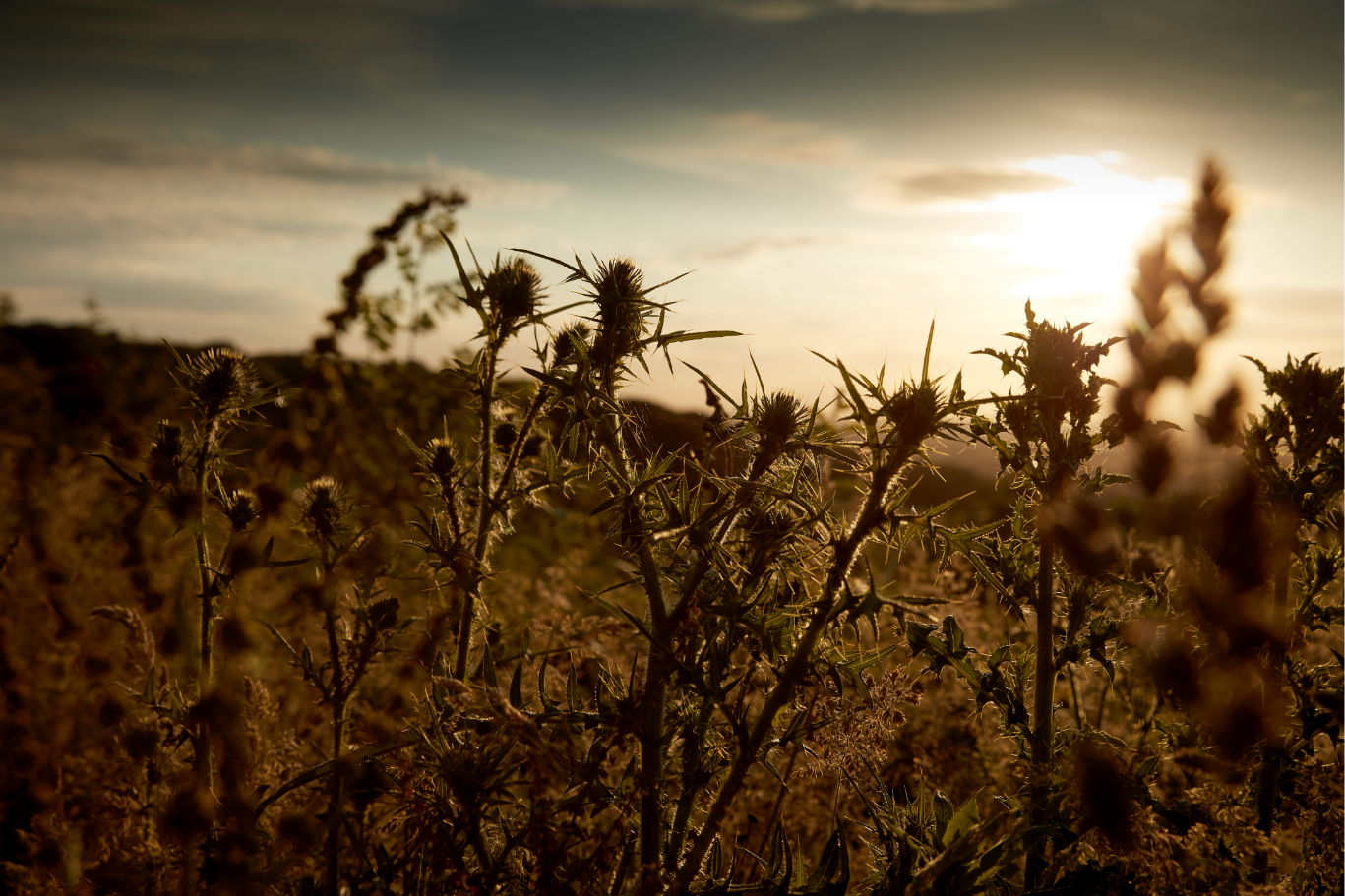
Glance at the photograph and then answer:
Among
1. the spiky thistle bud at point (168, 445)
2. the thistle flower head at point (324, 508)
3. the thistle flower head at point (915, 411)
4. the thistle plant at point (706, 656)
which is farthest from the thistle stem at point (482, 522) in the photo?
the thistle flower head at point (915, 411)

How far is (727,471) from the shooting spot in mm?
1795

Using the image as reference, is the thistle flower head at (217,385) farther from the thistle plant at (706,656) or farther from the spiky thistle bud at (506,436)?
the spiky thistle bud at (506,436)

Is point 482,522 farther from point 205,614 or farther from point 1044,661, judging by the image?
point 1044,661

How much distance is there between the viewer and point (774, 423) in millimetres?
1648

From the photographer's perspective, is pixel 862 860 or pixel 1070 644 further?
pixel 862 860

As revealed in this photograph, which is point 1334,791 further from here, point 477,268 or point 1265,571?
point 477,268

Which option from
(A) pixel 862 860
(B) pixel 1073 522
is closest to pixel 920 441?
(B) pixel 1073 522

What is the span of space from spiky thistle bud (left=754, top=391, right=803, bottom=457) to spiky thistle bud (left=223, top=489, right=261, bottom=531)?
1.25m

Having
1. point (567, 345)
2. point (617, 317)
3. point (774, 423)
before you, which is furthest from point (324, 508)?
point (774, 423)

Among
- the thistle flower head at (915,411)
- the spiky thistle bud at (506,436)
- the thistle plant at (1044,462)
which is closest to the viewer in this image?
the thistle flower head at (915,411)

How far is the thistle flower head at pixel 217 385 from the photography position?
213cm

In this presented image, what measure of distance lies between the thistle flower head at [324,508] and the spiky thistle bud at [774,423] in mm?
1338

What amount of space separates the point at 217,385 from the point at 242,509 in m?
0.34

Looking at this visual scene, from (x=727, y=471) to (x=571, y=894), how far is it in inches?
33.5
